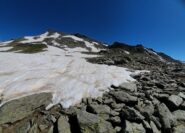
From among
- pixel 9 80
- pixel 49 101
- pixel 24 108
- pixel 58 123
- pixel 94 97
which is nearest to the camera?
pixel 58 123

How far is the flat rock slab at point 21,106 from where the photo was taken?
11.7 metres

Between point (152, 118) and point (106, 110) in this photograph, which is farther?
point (106, 110)

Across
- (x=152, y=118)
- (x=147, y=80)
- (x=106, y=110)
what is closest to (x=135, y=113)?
(x=152, y=118)

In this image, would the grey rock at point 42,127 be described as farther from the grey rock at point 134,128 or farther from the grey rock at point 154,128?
the grey rock at point 154,128

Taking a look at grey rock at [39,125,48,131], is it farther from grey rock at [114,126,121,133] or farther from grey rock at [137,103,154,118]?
grey rock at [137,103,154,118]

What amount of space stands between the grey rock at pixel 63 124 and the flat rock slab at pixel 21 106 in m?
2.36

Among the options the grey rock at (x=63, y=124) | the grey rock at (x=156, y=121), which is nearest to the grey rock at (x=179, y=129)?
the grey rock at (x=156, y=121)

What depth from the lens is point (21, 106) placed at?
41.8 ft

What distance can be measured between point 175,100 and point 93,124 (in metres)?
7.60

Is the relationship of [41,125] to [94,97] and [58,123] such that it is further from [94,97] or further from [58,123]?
[94,97]

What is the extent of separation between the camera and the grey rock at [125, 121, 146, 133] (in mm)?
10589

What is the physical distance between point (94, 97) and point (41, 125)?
541 centimetres

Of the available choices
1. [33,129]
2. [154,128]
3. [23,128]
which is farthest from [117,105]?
[23,128]

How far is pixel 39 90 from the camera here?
15.8 meters
